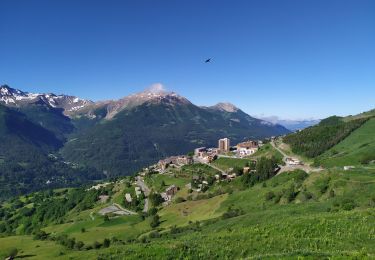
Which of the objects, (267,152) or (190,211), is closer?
(190,211)

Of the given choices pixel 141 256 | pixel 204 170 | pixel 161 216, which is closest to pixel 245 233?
pixel 141 256

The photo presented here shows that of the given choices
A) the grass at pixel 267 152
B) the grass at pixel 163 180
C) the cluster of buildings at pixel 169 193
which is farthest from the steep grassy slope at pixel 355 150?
the grass at pixel 163 180

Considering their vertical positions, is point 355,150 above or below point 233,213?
above

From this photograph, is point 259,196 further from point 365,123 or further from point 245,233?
point 365,123

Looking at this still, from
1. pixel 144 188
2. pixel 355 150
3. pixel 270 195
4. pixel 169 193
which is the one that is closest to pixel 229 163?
pixel 144 188

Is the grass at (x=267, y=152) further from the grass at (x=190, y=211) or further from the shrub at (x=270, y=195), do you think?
the shrub at (x=270, y=195)

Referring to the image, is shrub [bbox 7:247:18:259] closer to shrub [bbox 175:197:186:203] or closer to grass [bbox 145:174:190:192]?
shrub [bbox 175:197:186:203]

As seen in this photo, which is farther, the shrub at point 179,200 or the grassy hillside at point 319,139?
the grassy hillside at point 319,139

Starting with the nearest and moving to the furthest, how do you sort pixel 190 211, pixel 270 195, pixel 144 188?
pixel 270 195
pixel 190 211
pixel 144 188

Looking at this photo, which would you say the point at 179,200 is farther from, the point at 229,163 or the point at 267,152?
the point at 267,152
